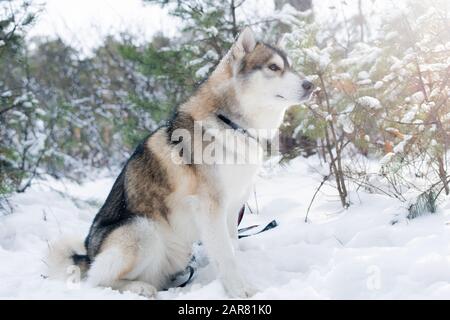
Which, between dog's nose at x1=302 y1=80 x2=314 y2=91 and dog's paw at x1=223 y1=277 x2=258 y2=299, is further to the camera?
dog's nose at x1=302 y1=80 x2=314 y2=91

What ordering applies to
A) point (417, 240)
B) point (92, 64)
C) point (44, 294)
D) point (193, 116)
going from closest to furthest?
1. point (44, 294)
2. point (417, 240)
3. point (193, 116)
4. point (92, 64)

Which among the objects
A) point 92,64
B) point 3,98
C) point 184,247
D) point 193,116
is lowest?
point 184,247

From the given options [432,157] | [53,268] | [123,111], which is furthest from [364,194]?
[123,111]

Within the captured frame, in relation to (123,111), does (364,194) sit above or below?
below

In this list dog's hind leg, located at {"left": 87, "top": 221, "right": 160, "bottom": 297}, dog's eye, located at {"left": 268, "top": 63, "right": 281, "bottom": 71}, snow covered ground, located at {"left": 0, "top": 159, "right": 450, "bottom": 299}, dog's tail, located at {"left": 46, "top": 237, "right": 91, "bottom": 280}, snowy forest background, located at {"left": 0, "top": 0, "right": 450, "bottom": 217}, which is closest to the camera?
snow covered ground, located at {"left": 0, "top": 159, "right": 450, "bottom": 299}

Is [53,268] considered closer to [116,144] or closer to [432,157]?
[432,157]

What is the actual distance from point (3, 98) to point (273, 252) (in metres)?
3.81

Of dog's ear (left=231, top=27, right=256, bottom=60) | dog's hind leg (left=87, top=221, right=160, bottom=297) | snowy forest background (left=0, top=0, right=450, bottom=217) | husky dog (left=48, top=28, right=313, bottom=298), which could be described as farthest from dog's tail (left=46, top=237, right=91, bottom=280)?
snowy forest background (left=0, top=0, right=450, bottom=217)

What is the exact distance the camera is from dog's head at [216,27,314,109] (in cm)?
276

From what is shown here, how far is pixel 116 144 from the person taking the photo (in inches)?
435

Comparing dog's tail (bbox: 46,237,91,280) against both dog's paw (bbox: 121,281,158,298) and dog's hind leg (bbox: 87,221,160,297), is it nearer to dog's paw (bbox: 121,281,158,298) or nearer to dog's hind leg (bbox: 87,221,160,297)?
dog's hind leg (bbox: 87,221,160,297)

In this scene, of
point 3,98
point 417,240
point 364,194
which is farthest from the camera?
point 3,98

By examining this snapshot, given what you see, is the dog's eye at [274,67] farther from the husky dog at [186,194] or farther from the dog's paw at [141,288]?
the dog's paw at [141,288]

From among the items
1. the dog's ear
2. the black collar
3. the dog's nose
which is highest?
the dog's ear
